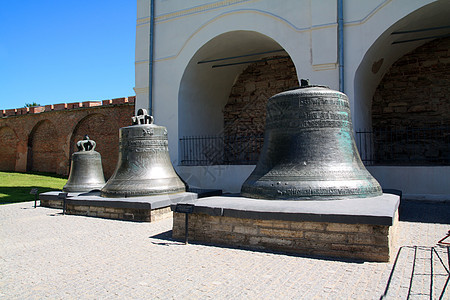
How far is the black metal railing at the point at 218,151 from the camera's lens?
11.1 m

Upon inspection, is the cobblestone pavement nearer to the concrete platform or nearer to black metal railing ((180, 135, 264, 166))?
the concrete platform

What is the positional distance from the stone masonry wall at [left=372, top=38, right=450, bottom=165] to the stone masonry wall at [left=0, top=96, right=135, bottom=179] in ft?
34.5

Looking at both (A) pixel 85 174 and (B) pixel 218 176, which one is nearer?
(A) pixel 85 174

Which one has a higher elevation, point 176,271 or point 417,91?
point 417,91

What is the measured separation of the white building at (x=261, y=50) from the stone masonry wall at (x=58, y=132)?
5.58 meters

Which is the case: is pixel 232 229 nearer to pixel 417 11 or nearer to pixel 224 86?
pixel 417 11

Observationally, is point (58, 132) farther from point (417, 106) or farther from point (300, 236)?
point (300, 236)

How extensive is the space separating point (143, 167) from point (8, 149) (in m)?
18.3

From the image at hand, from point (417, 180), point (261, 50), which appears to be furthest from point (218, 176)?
point (417, 180)

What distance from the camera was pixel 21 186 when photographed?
46.0 feet

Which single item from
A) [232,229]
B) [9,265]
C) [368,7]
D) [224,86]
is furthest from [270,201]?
[224,86]

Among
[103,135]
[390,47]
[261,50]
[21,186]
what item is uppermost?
[261,50]

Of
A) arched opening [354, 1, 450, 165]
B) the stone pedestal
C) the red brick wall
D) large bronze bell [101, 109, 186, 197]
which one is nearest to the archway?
arched opening [354, 1, 450, 165]

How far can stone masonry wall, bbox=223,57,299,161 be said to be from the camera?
42.3 ft
